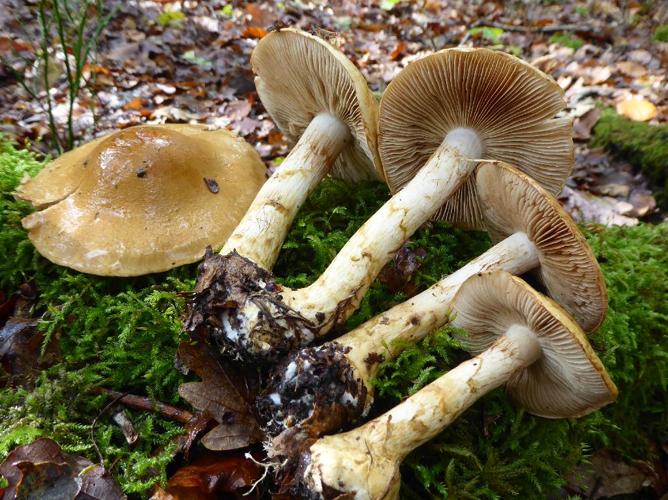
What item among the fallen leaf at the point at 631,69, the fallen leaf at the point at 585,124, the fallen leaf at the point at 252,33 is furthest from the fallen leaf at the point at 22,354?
the fallen leaf at the point at 631,69

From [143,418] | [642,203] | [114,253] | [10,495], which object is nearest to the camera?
[10,495]

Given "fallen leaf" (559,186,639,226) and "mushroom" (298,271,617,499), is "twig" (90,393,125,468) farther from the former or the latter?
"fallen leaf" (559,186,639,226)

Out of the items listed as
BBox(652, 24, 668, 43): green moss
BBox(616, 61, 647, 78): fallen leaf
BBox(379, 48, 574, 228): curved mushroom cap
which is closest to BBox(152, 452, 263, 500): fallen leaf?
BBox(379, 48, 574, 228): curved mushroom cap

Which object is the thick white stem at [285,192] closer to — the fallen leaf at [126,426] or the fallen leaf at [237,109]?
the fallen leaf at [126,426]

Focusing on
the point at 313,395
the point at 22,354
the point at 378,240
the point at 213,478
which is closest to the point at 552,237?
the point at 378,240

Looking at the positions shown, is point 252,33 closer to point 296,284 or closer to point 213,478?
point 296,284

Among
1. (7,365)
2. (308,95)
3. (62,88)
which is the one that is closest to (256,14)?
(62,88)

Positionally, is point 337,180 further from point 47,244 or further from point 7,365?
point 7,365
